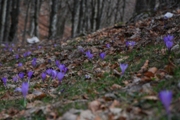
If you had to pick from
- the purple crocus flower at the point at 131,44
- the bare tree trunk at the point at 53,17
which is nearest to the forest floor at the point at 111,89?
the purple crocus flower at the point at 131,44

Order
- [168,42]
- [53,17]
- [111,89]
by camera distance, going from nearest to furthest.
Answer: [111,89]
[168,42]
[53,17]

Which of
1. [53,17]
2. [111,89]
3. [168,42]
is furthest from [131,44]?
[53,17]

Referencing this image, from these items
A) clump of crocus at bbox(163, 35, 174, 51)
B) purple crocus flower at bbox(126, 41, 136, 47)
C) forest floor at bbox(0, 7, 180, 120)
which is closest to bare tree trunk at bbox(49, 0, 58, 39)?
forest floor at bbox(0, 7, 180, 120)

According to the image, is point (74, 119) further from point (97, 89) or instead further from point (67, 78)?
point (67, 78)

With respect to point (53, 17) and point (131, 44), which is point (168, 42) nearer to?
point (131, 44)

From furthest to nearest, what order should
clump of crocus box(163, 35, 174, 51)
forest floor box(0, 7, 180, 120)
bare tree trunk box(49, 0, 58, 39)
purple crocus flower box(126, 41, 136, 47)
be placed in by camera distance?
bare tree trunk box(49, 0, 58, 39), purple crocus flower box(126, 41, 136, 47), clump of crocus box(163, 35, 174, 51), forest floor box(0, 7, 180, 120)

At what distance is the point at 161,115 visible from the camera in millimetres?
2119

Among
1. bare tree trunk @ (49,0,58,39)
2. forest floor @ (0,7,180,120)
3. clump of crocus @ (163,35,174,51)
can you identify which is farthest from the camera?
bare tree trunk @ (49,0,58,39)

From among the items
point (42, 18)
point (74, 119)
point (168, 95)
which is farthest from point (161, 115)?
point (42, 18)

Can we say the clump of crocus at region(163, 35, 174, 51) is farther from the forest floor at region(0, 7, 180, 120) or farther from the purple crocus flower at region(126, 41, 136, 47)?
the purple crocus flower at region(126, 41, 136, 47)

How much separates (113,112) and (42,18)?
45.2 meters

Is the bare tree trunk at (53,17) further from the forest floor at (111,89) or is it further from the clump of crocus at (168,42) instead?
the clump of crocus at (168,42)

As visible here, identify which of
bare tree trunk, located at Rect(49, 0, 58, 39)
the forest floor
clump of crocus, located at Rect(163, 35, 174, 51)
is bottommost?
the forest floor

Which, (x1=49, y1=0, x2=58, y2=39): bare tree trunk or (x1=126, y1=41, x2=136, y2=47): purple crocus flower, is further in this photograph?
(x1=49, y1=0, x2=58, y2=39): bare tree trunk
